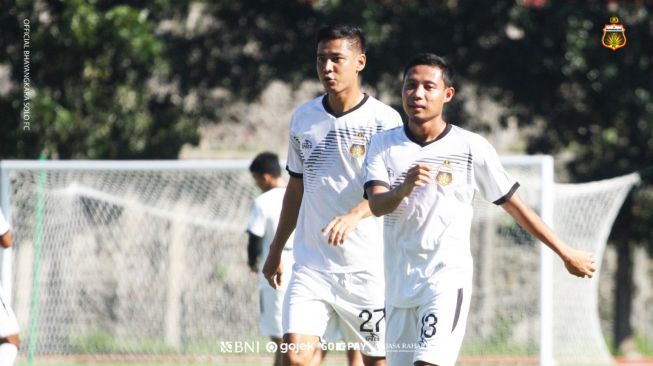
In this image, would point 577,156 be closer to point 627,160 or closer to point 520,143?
point 627,160

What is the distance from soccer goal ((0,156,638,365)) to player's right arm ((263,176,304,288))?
20.1 ft

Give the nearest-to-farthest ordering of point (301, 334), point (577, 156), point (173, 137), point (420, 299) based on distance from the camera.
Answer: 1. point (420, 299)
2. point (301, 334)
3. point (173, 137)
4. point (577, 156)

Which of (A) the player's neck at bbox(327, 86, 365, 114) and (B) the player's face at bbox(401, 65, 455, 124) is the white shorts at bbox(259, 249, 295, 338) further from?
(B) the player's face at bbox(401, 65, 455, 124)

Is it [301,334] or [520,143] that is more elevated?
[520,143]

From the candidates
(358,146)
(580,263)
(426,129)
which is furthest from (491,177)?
(358,146)

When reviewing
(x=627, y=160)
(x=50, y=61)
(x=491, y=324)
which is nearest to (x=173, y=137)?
(x=50, y=61)

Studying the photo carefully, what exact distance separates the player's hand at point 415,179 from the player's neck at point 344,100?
1.12 m

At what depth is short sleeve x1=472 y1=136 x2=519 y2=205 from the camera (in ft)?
18.7

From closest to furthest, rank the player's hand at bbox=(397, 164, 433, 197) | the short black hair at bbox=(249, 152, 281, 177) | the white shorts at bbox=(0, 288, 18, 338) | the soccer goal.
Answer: the player's hand at bbox=(397, 164, 433, 197) < the white shorts at bbox=(0, 288, 18, 338) < the short black hair at bbox=(249, 152, 281, 177) < the soccer goal

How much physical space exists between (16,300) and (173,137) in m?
3.10

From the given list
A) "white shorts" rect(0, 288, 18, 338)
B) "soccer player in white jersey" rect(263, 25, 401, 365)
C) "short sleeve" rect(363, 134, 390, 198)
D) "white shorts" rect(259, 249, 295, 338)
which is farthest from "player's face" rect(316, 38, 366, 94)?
"white shorts" rect(259, 249, 295, 338)

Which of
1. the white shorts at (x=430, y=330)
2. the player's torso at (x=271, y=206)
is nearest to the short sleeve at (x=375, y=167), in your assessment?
the white shorts at (x=430, y=330)

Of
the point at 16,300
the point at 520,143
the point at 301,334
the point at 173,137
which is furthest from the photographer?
the point at 520,143

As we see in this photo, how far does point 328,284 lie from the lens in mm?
6289
